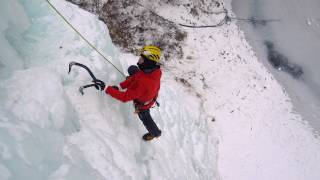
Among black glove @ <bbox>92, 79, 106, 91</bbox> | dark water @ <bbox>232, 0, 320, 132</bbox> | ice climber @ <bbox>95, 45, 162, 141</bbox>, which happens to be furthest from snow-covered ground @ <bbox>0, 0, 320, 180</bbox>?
dark water @ <bbox>232, 0, 320, 132</bbox>

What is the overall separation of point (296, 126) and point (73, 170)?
1070 centimetres

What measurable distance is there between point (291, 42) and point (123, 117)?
12.1 metres

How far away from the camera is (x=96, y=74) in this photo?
23.5 feet

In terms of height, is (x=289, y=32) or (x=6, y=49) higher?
(x=289, y=32)

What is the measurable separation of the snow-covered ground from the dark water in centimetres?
97

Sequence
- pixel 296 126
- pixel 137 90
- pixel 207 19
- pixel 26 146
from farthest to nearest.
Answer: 1. pixel 207 19
2. pixel 296 126
3. pixel 137 90
4. pixel 26 146

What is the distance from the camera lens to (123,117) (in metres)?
7.48

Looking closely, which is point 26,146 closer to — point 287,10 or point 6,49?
point 6,49

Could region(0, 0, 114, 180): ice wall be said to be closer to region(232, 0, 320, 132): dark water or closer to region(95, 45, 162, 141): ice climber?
region(95, 45, 162, 141): ice climber

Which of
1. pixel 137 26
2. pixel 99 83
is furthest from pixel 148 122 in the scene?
pixel 137 26

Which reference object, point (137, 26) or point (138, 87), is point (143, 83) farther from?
point (137, 26)

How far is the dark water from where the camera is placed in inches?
628

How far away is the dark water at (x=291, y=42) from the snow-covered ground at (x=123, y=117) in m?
0.97

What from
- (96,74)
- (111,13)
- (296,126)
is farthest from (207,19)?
(96,74)
